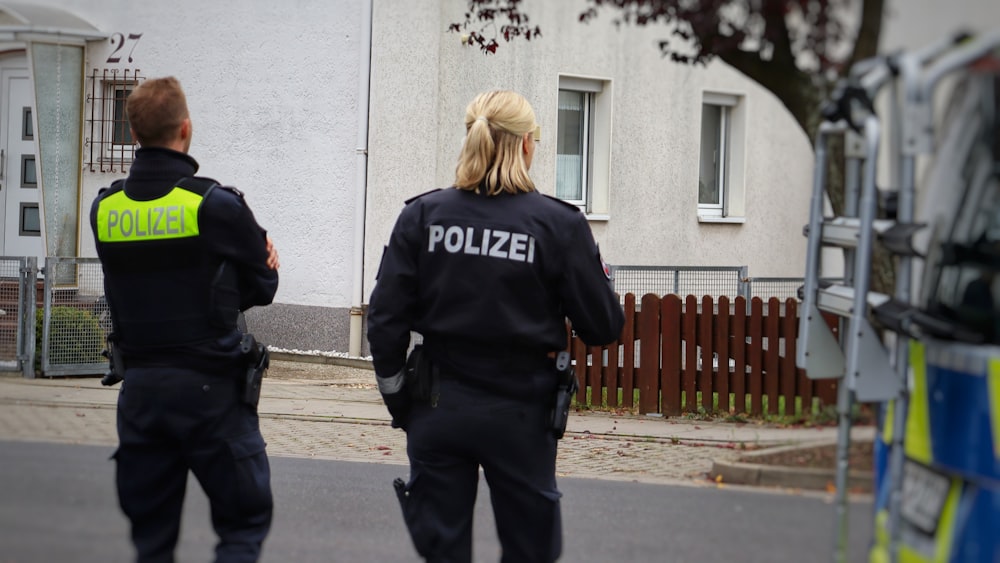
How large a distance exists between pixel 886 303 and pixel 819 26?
2.04 ft

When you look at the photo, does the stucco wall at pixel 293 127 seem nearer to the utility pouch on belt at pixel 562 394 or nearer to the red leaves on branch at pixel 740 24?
the utility pouch on belt at pixel 562 394

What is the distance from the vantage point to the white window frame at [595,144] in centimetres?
489

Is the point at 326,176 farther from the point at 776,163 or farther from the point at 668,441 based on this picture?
the point at 776,163

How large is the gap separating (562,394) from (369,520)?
9.56ft

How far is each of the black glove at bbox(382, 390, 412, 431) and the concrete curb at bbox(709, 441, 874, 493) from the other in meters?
0.99

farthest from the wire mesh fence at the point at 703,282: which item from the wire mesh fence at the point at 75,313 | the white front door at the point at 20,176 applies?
the white front door at the point at 20,176

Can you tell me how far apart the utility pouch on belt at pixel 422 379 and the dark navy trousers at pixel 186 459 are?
0.66m

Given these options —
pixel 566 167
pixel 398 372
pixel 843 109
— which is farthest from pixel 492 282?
pixel 566 167

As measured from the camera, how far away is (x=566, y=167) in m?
6.31

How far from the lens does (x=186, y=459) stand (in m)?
4.18

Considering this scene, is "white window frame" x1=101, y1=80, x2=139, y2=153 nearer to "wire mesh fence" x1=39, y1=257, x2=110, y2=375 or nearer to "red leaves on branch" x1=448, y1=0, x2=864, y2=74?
"wire mesh fence" x1=39, y1=257, x2=110, y2=375

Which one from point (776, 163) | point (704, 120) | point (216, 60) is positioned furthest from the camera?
point (216, 60)

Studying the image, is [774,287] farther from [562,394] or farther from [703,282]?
[703,282]

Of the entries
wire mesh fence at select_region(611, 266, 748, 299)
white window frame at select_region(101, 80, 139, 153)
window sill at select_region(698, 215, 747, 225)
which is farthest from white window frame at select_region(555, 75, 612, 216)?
white window frame at select_region(101, 80, 139, 153)
